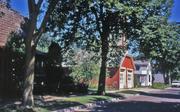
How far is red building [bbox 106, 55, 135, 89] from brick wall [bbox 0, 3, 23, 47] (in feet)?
98.0

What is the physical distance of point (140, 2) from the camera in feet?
106

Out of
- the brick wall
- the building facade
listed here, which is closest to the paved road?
the brick wall

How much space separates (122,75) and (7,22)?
36597 mm

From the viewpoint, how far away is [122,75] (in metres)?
66.9

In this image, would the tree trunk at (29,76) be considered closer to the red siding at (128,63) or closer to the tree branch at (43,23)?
the tree branch at (43,23)

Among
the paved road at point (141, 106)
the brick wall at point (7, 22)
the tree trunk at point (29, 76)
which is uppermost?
the brick wall at point (7, 22)

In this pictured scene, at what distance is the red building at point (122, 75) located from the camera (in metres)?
63.4

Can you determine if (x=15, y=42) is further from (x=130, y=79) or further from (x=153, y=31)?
(x=130, y=79)

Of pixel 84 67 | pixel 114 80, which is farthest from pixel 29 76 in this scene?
pixel 114 80

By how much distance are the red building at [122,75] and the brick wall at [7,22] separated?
29.9m

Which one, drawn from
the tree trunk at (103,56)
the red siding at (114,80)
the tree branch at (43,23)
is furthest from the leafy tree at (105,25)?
the red siding at (114,80)

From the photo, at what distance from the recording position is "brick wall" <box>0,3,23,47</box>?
30.7 m

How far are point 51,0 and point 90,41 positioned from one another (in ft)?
48.9

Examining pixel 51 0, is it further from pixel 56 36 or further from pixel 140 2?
pixel 56 36
